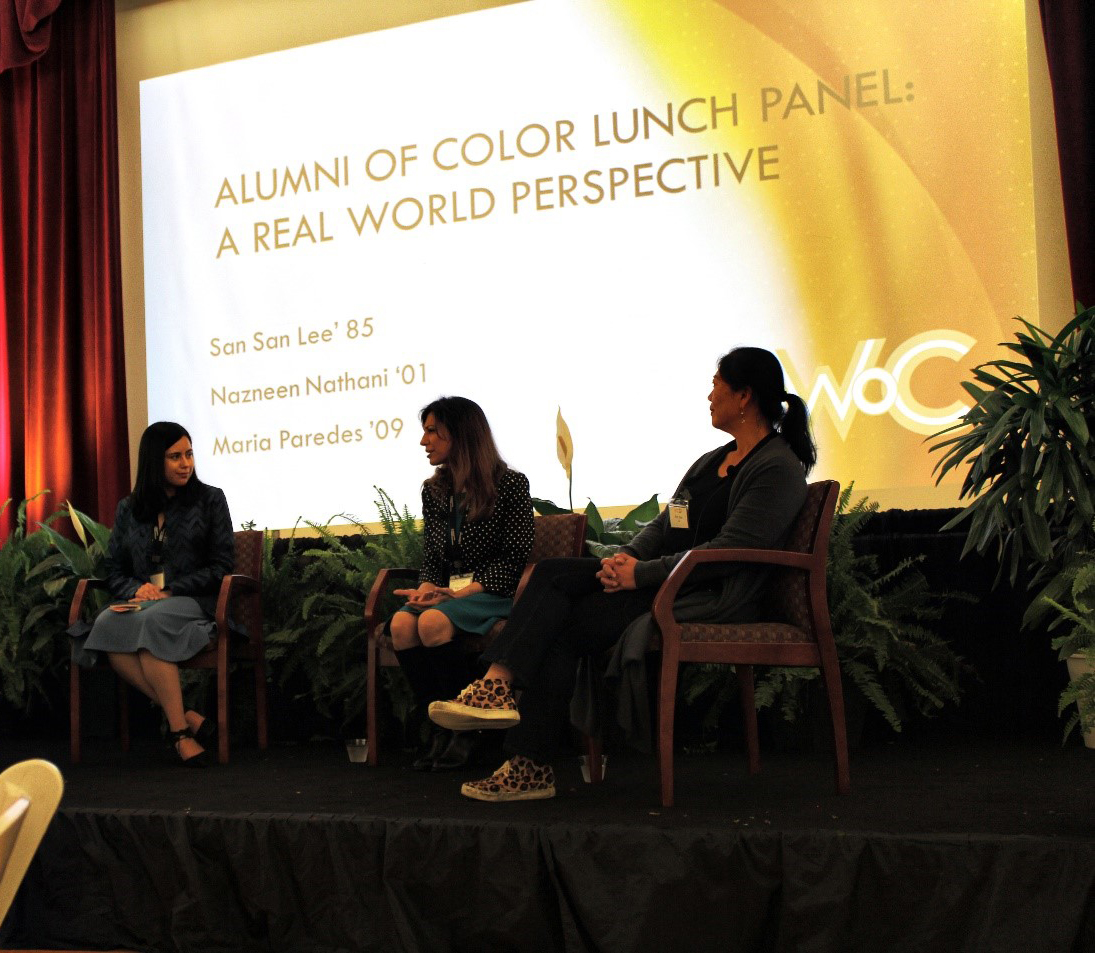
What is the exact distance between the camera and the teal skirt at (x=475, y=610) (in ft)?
10.2

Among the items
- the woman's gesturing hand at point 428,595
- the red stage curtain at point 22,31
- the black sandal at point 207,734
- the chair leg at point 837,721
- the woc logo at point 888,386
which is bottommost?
the black sandal at point 207,734

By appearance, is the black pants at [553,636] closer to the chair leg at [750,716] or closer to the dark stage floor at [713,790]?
the dark stage floor at [713,790]

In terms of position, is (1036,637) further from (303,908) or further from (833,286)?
(303,908)

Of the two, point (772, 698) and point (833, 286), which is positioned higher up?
point (833, 286)

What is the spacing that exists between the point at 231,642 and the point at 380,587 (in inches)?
21.8

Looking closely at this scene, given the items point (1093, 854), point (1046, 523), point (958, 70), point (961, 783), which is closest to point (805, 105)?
point (958, 70)

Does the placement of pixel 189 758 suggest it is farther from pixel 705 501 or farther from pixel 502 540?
pixel 705 501

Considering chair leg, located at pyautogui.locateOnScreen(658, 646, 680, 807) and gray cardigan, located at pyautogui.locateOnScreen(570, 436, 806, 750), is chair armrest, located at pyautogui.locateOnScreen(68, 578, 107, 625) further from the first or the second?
chair leg, located at pyautogui.locateOnScreen(658, 646, 680, 807)

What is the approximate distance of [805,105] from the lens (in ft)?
14.3

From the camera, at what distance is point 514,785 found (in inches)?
103

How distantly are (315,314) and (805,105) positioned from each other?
2.11m

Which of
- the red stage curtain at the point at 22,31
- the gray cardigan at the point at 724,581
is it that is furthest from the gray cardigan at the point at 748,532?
the red stage curtain at the point at 22,31

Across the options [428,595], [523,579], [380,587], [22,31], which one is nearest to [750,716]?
[523,579]

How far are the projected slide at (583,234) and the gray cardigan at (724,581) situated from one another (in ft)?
5.52
